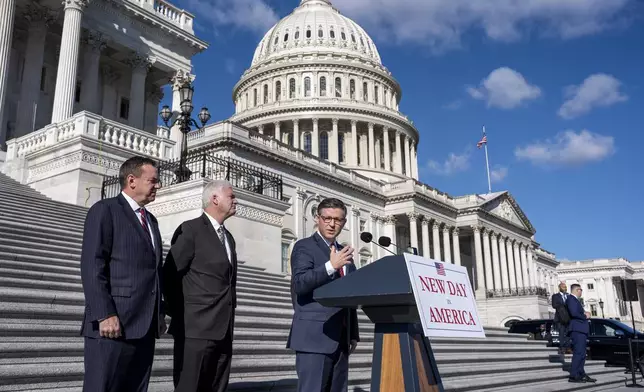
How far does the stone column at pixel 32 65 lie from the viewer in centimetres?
2541

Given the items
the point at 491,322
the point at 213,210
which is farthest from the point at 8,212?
the point at 491,322

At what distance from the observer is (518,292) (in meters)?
61.4

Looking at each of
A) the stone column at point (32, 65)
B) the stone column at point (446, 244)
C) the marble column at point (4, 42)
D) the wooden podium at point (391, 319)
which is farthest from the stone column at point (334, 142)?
the wooden podium at point (391, 319)

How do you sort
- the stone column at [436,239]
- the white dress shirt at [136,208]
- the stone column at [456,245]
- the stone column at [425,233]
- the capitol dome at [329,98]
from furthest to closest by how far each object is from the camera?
the capitol dome at [329,98] < the stone column at [456,245] < the stone column at [436,239] < the stone column at [425,233] < the white dress shirt at [136,208]

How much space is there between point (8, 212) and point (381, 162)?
206ft

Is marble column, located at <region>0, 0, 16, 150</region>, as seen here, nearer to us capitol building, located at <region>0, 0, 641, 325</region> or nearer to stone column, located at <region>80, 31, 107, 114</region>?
us capitol building, located at <region>0, 0, 641, 325</region>

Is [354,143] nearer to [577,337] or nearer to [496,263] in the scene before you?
[496,263]

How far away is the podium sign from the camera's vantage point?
143 inches

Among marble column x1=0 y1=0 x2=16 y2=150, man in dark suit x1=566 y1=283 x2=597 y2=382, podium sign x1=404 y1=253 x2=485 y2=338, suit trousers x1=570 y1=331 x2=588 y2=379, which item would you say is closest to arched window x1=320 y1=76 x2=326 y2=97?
marble column x1=0 y1=0 x2=16 y2=150

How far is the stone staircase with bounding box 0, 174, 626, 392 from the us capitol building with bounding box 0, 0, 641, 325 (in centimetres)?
361

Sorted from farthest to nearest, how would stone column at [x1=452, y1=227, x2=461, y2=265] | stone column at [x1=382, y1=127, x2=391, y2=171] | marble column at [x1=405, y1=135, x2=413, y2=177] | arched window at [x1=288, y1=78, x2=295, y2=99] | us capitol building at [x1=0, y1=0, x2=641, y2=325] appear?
1. arched window at [x1=288, y1=78, x2=295, y2=99]
2. marble column at [x1=405, y1=135, x2=413, y2=177]
3. stone column at [x1=382, y1=127, x2=391, y2=171]
4. stone column at [x1=452, y1=227, x2=461, y2=265]
5. us capitol building at [x1=0, y1=0, x2=641, y2=325]

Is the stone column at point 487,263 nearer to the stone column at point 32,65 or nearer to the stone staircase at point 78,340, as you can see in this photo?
the stone column at point 32,65

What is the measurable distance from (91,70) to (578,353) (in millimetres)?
24633

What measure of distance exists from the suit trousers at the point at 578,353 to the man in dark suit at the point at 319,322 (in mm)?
7578
